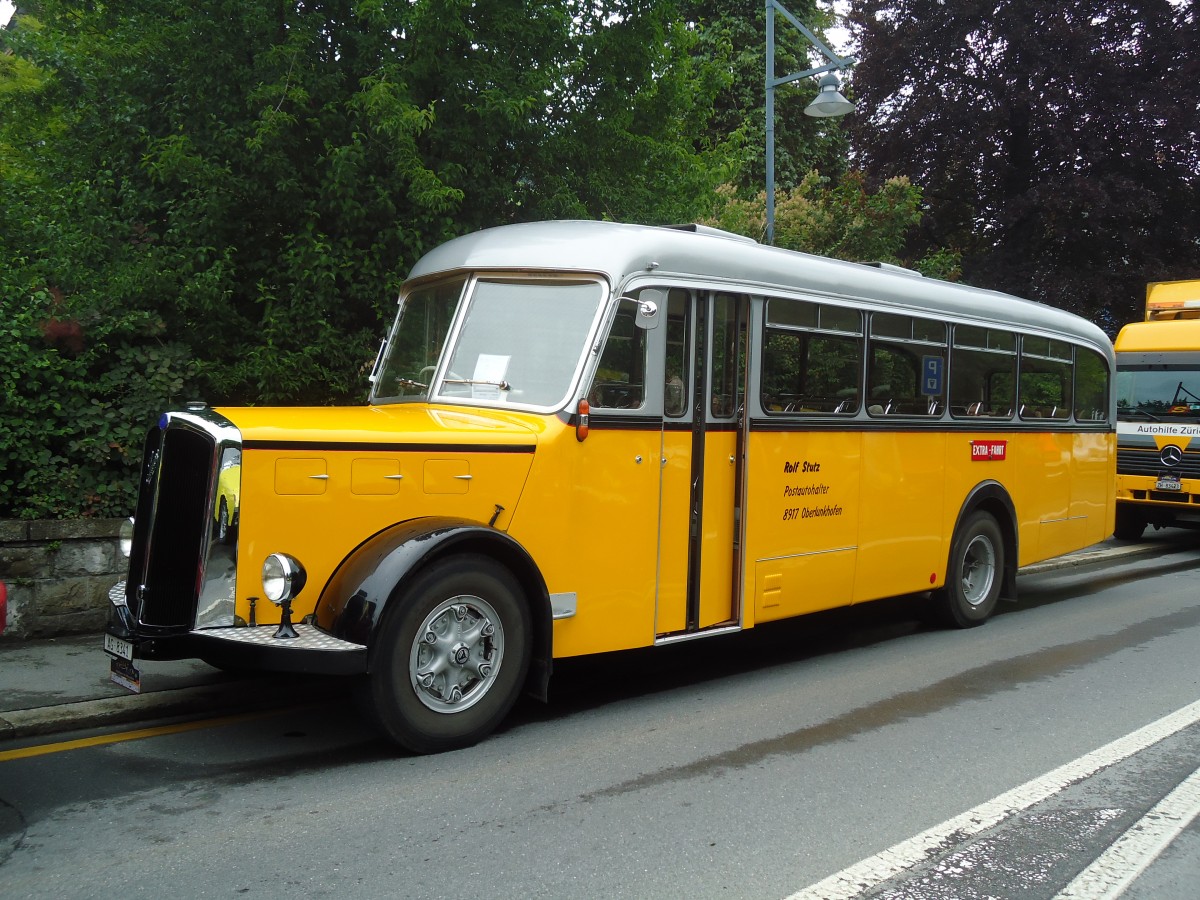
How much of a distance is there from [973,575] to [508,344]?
529cm

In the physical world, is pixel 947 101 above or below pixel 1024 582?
above

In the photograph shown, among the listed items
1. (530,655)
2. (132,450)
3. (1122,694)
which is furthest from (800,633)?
(132,450)

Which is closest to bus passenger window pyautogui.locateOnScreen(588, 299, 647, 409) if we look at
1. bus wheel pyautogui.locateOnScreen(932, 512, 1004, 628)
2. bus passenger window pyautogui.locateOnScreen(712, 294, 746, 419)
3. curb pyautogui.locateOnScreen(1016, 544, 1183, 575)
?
bus passenger window pyautogui.locateOnScreen(712, 294, 746, 419)

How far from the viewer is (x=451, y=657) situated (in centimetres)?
539

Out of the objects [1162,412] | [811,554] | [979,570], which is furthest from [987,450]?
[1162,412]

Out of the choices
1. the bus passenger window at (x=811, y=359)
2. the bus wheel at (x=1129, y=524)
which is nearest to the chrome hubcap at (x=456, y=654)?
the bus passenger window at (x=811, y=359)

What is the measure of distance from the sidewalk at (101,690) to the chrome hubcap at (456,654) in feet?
3.40

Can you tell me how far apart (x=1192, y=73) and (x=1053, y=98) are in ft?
7.95

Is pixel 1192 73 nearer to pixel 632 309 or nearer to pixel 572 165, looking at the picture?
pixel 572 165

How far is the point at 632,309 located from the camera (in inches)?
242

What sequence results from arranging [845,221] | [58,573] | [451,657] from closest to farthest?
[451,657] < [58,573] < [845,221]

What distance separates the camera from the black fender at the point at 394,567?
4973 millimetres

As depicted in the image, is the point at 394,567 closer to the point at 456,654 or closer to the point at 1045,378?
the point at 456,654

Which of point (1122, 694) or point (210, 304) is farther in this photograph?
point (210, 304)
